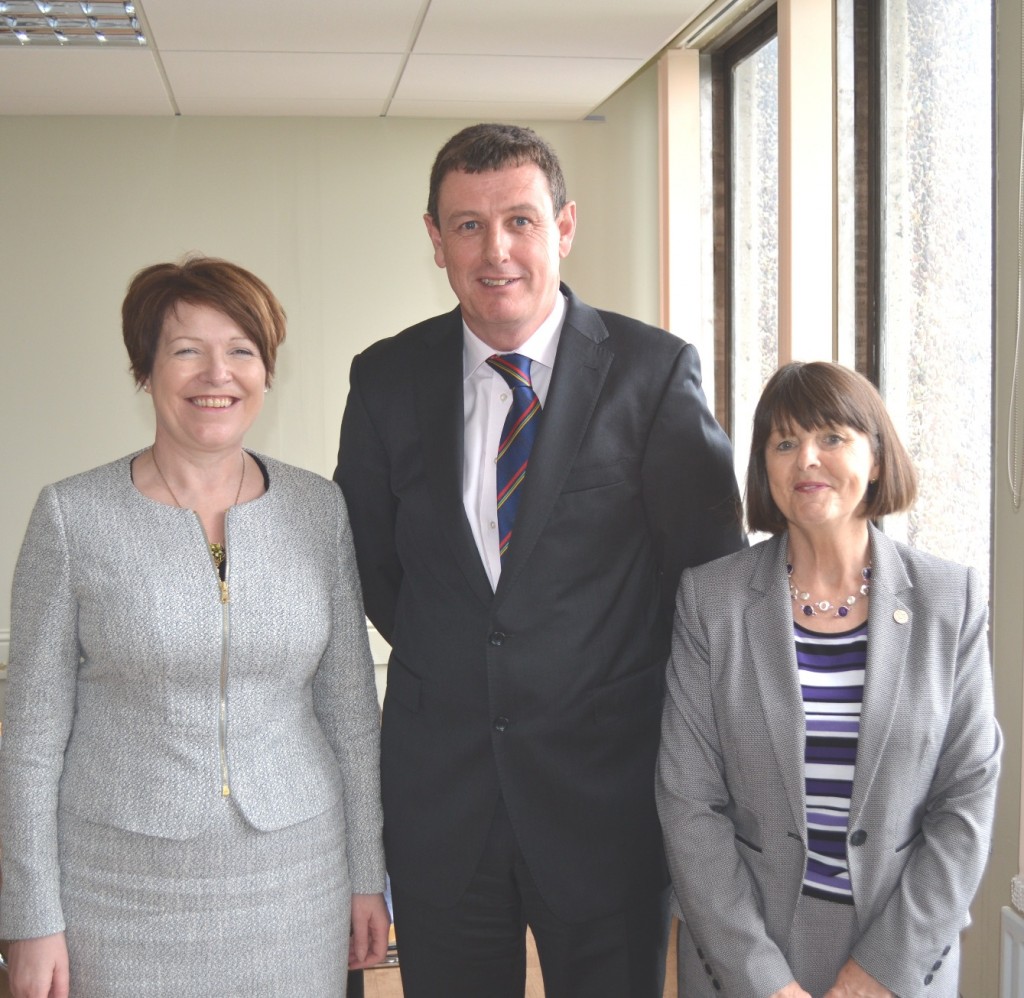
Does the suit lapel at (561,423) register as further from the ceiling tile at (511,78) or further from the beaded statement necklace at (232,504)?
the ceiling tile at (511,78)

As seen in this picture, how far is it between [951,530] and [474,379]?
1.51 meters

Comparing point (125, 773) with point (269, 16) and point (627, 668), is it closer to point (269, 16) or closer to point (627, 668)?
point (627, 668)

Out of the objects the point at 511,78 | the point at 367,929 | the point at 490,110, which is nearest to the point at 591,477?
the point at 367,929

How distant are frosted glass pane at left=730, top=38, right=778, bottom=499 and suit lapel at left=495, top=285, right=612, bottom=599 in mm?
2301

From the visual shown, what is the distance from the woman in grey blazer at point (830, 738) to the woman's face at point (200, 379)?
0.74m

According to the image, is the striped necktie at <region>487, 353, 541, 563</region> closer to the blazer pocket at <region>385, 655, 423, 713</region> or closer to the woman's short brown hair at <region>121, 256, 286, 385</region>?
the blazer pocket at <region>385, 655, 423, 713</region>

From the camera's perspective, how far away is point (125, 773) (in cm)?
166

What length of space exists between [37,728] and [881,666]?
1173 mm

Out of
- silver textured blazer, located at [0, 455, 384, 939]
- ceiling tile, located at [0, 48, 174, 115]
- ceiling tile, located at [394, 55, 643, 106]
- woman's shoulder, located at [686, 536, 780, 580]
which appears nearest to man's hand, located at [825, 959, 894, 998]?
woman's shoulder, located at [686, 536, 780, 580]

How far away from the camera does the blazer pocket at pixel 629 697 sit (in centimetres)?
189

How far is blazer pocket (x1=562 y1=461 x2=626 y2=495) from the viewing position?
6.19ft

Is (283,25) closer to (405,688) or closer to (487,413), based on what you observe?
(487,413)

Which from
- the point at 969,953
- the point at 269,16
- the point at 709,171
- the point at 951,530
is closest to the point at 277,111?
the point at 269,16

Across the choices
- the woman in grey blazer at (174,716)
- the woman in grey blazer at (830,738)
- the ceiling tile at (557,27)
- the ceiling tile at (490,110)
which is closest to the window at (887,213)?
the ceiling tile at (557,27)
